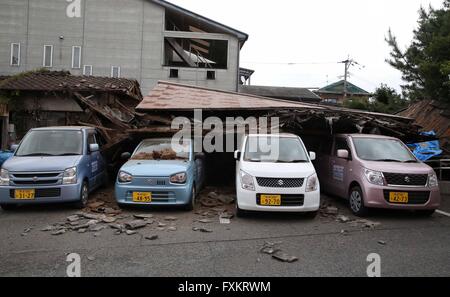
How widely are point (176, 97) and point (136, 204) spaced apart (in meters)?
4.98

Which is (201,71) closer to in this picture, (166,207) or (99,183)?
(99,183)

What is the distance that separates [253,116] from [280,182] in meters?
3.88

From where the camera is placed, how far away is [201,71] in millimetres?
18781

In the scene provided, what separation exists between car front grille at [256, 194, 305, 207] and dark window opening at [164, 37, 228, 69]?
51.1 ft

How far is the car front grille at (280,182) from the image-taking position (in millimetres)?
6008

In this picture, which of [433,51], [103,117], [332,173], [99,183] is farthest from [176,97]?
[433,51]

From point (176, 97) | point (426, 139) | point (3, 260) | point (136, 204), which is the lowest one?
point (3, 260)

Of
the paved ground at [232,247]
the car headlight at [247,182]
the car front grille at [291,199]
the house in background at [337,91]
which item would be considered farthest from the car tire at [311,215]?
the house in background at [337,91]

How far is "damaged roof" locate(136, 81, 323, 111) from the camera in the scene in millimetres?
9445

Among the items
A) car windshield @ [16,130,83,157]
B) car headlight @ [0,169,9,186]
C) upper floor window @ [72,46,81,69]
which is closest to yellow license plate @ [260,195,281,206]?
car windshield @ [16,130,83,157]

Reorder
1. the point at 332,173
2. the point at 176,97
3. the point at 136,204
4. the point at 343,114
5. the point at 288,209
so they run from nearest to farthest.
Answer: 1. the point at 288,209
2. the point at 136,204
3. the point at 332,173
4. the point at 343,114
5. the point at 176,97

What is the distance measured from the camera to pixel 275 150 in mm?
7031

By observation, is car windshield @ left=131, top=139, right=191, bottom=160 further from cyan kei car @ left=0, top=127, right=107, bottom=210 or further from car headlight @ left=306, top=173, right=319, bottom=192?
car headlight @ left=306, top=173, right=319, bottom=192

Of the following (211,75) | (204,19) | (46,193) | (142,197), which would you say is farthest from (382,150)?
(204,19)
